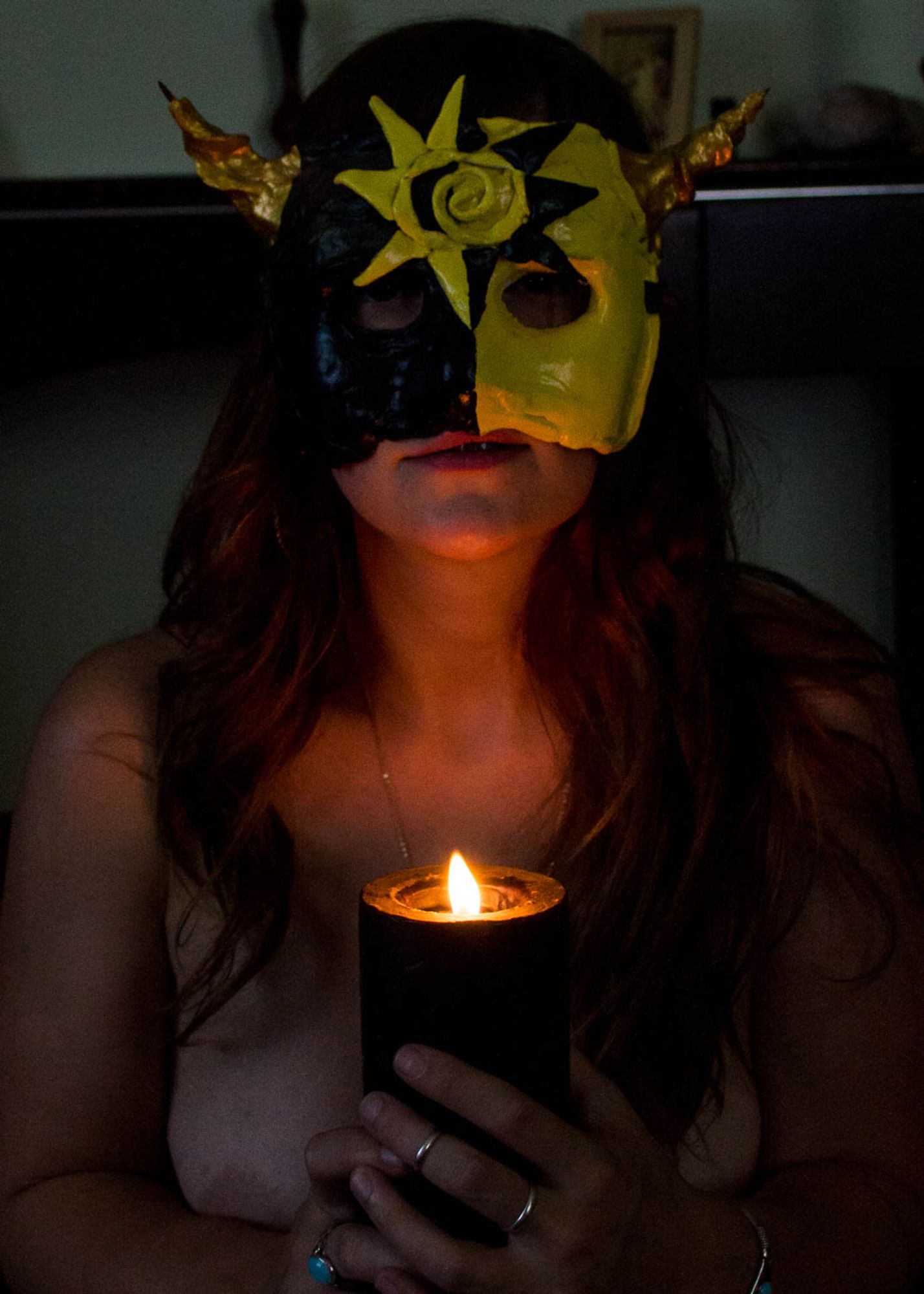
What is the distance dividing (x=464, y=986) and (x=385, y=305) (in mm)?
598

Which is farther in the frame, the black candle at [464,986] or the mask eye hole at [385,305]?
the mask eye hole at [385,305]

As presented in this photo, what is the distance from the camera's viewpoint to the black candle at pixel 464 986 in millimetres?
519

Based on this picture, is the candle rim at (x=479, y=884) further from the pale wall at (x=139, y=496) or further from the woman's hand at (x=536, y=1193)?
Result: the pale wall at (x=139, y=496)

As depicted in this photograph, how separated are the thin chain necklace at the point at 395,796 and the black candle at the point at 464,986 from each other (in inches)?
18.8

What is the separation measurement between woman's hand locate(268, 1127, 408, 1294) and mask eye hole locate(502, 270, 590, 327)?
60 cm

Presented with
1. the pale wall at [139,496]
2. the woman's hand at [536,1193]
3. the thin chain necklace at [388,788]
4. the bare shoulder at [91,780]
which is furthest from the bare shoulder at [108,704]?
the pale wall at [139,496]

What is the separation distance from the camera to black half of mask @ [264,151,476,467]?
3.06ft

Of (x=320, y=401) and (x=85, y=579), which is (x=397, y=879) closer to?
(x=320, y=401)

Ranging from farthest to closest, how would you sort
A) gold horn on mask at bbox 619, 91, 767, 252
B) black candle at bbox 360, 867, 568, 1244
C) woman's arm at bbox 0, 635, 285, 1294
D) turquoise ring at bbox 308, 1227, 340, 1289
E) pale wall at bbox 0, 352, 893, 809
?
pale wall at bbox 0, 352, 893, 809 < gold horn on mask at bbox 619, 91, 767, 252 < woman's arm at bbox 0, 635, 285, 1294 < turquoise ring at bbox 308, 1227, 340, 1289 < black candle at bbox 360, 867, 568, 1244

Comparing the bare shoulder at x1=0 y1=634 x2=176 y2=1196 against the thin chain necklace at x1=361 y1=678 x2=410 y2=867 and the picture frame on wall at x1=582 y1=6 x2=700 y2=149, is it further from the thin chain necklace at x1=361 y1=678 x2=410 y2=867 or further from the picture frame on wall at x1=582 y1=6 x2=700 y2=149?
the picture frame on wall at x1=582 y1=6 x2=700 y2=149

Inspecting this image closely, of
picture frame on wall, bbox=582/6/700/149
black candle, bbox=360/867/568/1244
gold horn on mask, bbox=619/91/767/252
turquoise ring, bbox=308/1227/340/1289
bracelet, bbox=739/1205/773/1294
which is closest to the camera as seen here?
black candle, bbox=360/867/568/1244

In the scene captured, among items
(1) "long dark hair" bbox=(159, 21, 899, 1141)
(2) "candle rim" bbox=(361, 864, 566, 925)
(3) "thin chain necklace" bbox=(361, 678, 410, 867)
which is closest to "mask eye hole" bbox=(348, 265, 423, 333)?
(1) "long dark hair" bbox=(159, 21, 899, 1141)

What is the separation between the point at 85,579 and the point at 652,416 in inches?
54.0

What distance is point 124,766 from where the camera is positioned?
1043 mm
